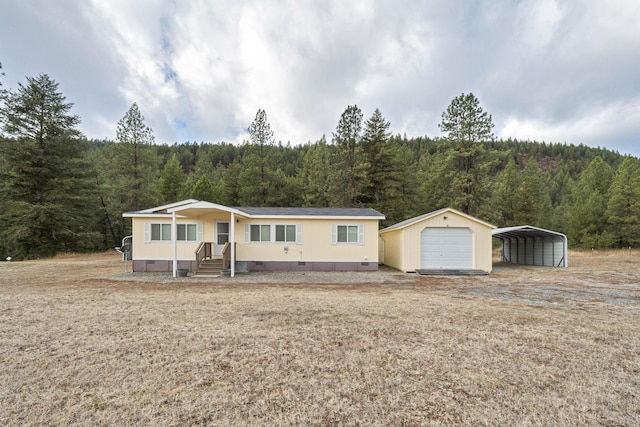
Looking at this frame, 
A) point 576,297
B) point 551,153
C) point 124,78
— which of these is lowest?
point 576,297

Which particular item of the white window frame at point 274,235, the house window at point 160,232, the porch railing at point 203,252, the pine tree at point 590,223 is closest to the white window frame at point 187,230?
the house window at point 160,232

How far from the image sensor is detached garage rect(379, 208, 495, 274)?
1408cm

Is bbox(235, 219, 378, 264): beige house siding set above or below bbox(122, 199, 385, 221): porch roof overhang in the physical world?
below

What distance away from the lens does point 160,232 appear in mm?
14523

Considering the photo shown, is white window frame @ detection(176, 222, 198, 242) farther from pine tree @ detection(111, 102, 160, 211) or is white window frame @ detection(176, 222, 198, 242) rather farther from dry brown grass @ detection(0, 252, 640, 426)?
pine tree @ detection(111, 102, 160, 211)

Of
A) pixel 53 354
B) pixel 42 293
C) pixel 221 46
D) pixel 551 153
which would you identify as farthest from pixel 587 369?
pixel 551 153

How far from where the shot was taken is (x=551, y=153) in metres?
88.0

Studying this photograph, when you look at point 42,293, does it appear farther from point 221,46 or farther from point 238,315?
point 221,46

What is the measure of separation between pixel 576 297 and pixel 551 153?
334ft

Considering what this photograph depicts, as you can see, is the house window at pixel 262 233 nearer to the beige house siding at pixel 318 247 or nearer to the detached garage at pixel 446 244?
the beige house siding at pixel 318 247

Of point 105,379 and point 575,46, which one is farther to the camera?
point 575,46

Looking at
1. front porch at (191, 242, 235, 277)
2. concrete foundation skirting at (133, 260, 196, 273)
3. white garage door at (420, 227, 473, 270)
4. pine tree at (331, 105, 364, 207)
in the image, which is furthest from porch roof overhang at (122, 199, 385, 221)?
pine tree at (331, 105, 364, 207)

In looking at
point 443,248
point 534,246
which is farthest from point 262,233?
point 534,246

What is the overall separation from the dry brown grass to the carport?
9591 mm
